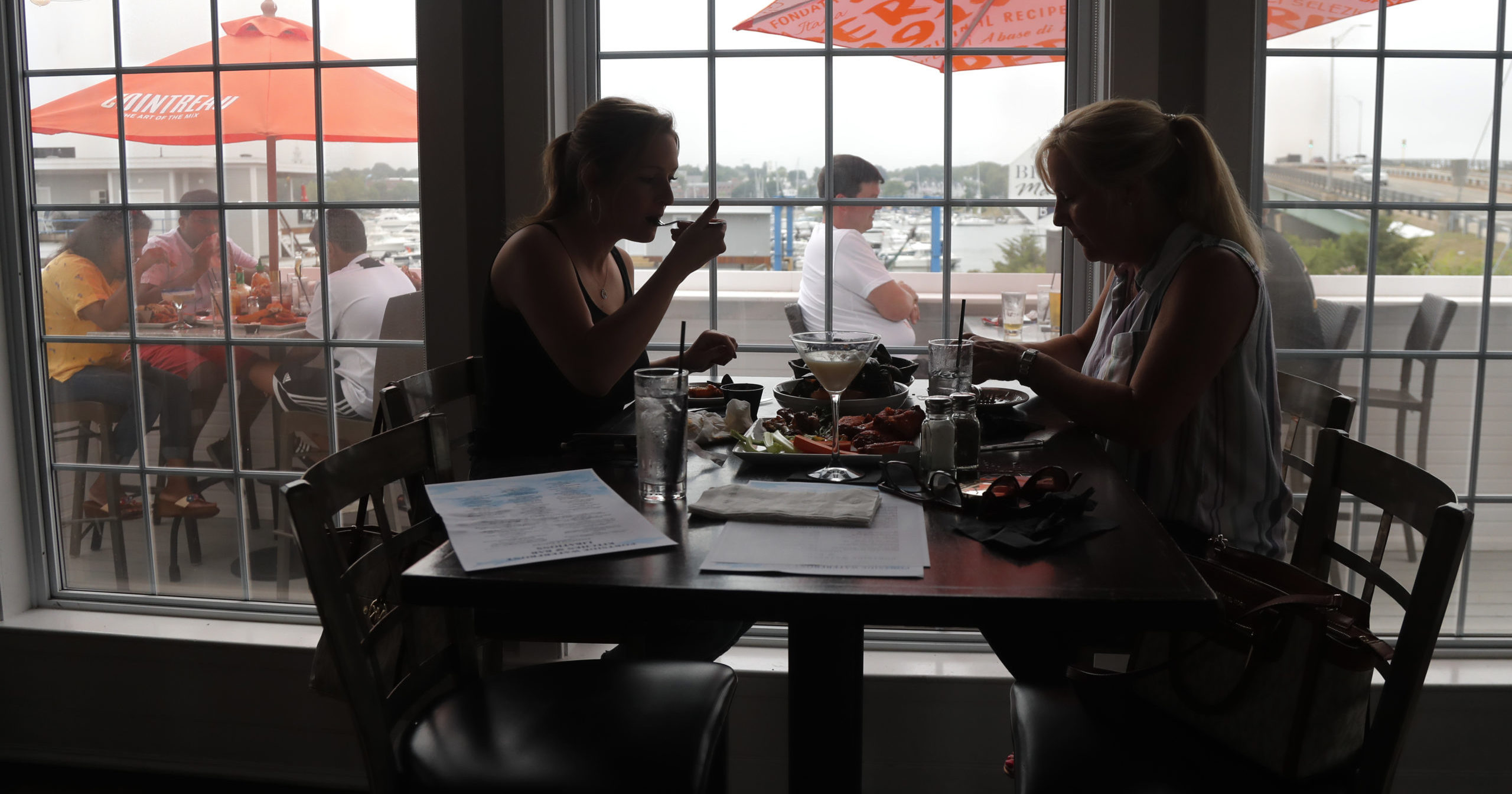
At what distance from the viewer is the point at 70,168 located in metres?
2.69

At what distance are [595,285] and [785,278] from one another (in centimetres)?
56

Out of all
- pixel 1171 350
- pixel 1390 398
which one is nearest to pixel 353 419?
pixel 1171 350

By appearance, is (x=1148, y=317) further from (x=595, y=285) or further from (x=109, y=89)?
(x=109, y=89)

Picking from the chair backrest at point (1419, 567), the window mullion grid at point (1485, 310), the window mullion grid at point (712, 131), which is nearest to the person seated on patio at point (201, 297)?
the window mullion grid at point (712, 131)

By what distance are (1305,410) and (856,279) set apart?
3.54 ft

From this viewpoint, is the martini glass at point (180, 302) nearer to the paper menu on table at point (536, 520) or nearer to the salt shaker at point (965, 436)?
the paper menu on table at point (536, 520)

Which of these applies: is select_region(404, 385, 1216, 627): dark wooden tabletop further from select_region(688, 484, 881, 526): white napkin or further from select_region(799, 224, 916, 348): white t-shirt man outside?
select_region(799, 224, 916, 348): white t-shirt man outside

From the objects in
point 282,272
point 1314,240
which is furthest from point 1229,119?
point 282,272

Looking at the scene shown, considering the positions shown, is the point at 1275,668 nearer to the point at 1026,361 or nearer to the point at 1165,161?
the point at 1026,361

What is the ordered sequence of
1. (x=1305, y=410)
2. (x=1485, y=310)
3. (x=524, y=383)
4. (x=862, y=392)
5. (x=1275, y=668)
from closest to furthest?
(x=1275, y=668) → (x=1305, y=410) → (x=862, y=392) → (x=524, y=383) → (x=1485, y=310)

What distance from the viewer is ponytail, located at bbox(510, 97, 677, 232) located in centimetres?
215

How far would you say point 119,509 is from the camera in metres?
2.81

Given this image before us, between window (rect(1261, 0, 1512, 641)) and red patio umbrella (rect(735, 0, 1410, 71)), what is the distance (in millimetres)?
522

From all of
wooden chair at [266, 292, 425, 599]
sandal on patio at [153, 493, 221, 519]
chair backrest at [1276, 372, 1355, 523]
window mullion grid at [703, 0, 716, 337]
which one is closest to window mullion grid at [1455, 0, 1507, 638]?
chair backrest at [1276, 372, 1355, 523]
